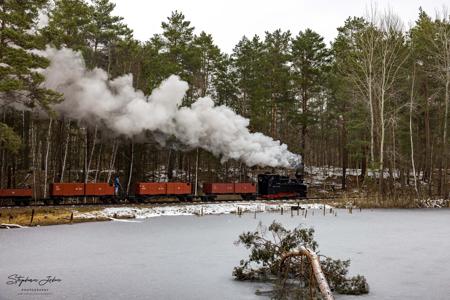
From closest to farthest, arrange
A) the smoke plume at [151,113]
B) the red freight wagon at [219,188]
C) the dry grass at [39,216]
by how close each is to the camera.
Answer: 1. the dry grass at [39,216]
2. the smoke plume at [151,113]
3. the red freight wagon at [219,188]

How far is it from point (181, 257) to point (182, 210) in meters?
14.9

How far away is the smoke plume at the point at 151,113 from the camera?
3638cm

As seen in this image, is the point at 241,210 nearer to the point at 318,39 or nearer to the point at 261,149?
the point at 261,149

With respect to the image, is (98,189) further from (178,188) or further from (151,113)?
(151,113)

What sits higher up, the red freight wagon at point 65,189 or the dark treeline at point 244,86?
the dark treeline at point 244,86

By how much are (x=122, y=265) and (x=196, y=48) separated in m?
40.3

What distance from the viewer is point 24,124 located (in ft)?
135

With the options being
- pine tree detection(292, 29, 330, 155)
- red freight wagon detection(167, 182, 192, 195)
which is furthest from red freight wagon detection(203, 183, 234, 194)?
pine tree detection(292, 29, 330, 155)

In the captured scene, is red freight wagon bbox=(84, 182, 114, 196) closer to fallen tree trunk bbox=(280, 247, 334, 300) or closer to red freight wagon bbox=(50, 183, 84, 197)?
red freight wagon bbox=(50, 183, 84, 197)

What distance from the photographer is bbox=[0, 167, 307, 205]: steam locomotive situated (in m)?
30.9

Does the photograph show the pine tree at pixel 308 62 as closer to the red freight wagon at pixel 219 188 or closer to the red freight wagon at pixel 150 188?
the red freight wagon at pixel 219 188

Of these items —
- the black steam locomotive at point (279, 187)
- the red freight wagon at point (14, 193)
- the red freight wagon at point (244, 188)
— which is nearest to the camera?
the red freight wagon at point (14, 193)

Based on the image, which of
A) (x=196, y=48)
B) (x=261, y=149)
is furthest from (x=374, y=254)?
(x=196, y=48)

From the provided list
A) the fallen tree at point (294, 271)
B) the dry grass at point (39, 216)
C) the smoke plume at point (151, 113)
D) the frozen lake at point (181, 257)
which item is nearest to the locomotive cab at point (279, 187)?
the smoke plume at point (151, 113)
